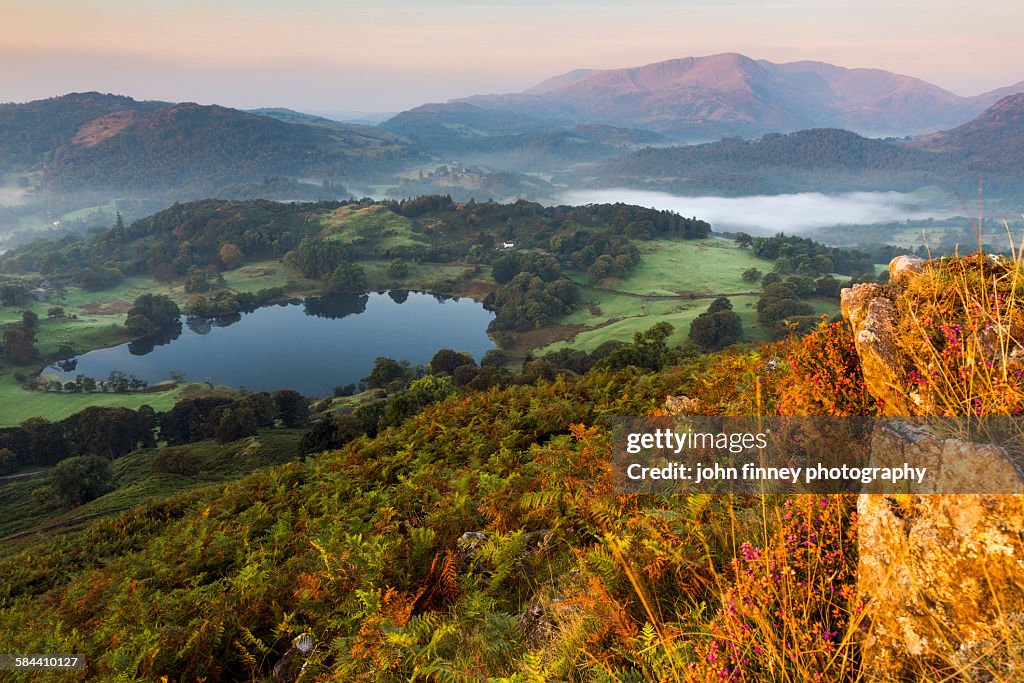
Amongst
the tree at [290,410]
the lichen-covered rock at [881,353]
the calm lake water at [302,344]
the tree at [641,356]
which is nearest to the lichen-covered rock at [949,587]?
the lichen-covered rock at [881,353]

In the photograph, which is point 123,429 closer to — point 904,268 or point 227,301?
point 904,268

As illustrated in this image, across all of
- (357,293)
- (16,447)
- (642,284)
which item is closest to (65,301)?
(357,293)

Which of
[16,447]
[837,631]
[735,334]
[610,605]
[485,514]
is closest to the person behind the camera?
[837,631]

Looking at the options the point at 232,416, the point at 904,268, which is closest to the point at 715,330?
the point at 232,416

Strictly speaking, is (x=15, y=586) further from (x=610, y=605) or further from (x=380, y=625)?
(x=610, y=605)

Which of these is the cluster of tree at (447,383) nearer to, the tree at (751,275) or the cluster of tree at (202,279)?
the tree at (751,275)
